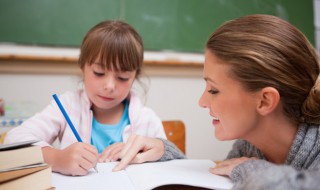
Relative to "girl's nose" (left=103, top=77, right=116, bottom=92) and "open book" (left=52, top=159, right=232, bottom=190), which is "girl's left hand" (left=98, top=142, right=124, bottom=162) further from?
"girl's nose" (left=103, top=77, right=116, bottom=92)

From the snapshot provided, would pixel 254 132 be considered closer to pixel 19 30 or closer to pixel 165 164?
pixel 165 164

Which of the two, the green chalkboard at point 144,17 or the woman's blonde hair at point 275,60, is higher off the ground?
the green chalkboard at point 144,17

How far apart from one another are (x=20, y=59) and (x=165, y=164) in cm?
121

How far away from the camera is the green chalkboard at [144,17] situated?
1651 millimetres

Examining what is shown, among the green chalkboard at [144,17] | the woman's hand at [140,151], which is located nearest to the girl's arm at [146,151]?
the woman's hand at [140,151]

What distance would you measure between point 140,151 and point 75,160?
0.21m

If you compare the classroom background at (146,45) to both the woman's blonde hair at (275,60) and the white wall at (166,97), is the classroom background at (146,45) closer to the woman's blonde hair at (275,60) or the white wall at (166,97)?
the white wall at (166,97)

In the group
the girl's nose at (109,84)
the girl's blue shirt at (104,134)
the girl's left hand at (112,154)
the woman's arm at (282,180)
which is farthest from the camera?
the girl's blue shirt at (104,134)

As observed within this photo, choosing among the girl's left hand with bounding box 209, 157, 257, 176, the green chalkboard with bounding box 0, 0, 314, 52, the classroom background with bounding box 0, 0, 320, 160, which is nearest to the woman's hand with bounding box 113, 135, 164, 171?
the girl's left hand with bounding box 209, 157, 257, 176

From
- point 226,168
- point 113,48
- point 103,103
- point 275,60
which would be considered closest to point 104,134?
point 103,103

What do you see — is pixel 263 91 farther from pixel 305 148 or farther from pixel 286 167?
pixel 286 167

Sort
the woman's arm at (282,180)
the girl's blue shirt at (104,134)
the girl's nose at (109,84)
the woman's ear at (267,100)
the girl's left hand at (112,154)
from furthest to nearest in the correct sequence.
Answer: the girl's blue shirt at (104,134)
the girl's nose at (109,84)
the girl's left hand at (112,154)
the woman's ear at (267,100)
the woman's arm at (282,180)

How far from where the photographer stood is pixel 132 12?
1.87 m

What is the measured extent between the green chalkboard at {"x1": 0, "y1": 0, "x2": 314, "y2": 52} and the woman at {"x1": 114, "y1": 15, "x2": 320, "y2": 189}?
3.84 ft
